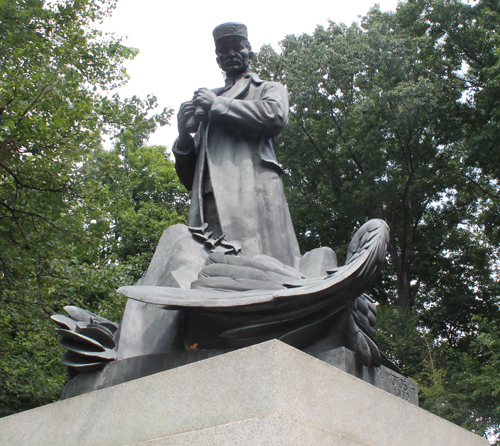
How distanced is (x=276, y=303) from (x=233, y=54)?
2527mm

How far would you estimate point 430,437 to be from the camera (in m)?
2.84

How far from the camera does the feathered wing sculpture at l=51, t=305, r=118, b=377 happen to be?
311 centimetres

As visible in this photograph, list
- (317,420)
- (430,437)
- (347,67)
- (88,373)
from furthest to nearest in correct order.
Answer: (347,67)
(88,373)
(430,437)
(317,420)

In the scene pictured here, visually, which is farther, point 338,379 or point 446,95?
point 446,95

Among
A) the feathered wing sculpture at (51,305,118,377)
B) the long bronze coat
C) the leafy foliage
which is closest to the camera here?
the feathered wing sculpture at (51,305,118,377)

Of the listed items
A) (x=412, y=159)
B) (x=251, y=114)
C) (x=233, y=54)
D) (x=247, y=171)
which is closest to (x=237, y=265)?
(x=247, y=171)

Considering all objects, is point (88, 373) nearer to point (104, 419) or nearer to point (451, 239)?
point (104, 419)

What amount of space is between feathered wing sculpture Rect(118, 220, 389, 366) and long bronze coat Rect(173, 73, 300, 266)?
740mm

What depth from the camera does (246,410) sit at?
86.6 inches

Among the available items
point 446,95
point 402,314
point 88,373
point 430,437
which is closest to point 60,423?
point 88,373

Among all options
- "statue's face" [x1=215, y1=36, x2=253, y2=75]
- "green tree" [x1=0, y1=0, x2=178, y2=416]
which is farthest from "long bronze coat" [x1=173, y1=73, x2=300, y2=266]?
"green tree" [x1=0, y1=0, x2=178, y2=416]

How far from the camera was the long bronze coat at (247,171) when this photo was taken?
12.9ft

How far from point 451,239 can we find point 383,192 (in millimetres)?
3169

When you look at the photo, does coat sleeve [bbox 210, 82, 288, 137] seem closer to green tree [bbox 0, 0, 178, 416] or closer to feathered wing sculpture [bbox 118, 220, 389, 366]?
feathered wing sculpture [bbox 118, 220, 389, 366]
